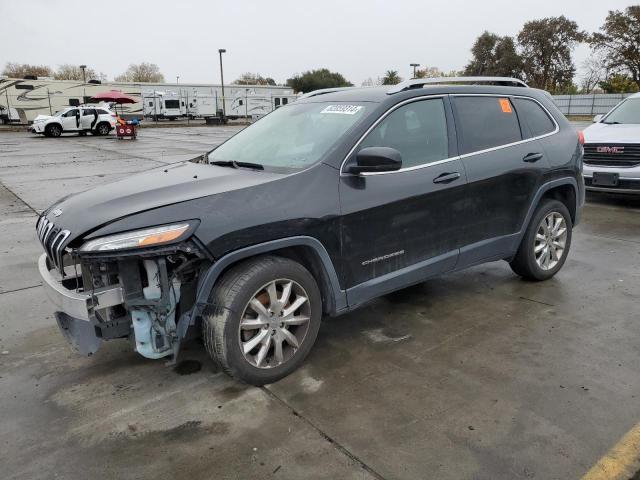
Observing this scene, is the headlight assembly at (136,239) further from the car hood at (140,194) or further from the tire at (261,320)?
the tire at (261,320)

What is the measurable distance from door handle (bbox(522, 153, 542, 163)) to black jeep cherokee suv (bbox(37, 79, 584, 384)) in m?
0.02

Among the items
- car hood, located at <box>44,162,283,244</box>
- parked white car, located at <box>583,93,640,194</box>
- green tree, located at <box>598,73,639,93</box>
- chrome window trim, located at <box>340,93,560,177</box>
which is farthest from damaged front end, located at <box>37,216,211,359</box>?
green tree, located at <box>598,73,639,93</box>

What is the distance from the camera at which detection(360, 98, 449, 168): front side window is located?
3654 millimetres

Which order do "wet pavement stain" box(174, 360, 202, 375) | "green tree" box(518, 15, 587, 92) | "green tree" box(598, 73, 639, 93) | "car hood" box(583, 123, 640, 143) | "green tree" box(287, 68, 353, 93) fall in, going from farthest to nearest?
"green tree" box(287, 68, 353, 93), "green tree" box(518, 15, 587, 92), "green tree" box(598, 73, 639, 93), "car hood" box(583, 123, 640, 143), "wet pavement stain" box(174, 360, 202, 375)

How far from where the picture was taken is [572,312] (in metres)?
4.33

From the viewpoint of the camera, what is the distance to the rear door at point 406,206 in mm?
3455

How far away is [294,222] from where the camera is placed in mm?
3150

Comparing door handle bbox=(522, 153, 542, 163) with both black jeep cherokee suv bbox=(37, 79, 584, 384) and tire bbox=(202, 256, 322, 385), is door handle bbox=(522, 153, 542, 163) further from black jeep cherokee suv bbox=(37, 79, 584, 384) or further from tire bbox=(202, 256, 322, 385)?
tire bbox=(202, 256, 322, 385)

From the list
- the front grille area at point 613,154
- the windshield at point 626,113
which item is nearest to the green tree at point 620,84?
the windshield at point 626,113

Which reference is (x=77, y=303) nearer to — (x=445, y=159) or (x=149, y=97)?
(x=445, y=159)

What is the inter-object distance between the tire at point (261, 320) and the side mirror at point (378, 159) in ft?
2.50

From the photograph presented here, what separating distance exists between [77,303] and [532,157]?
12.3ft

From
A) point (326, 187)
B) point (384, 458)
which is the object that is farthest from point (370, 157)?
point (384, 458)

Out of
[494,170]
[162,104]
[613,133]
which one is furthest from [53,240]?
[162,104]
